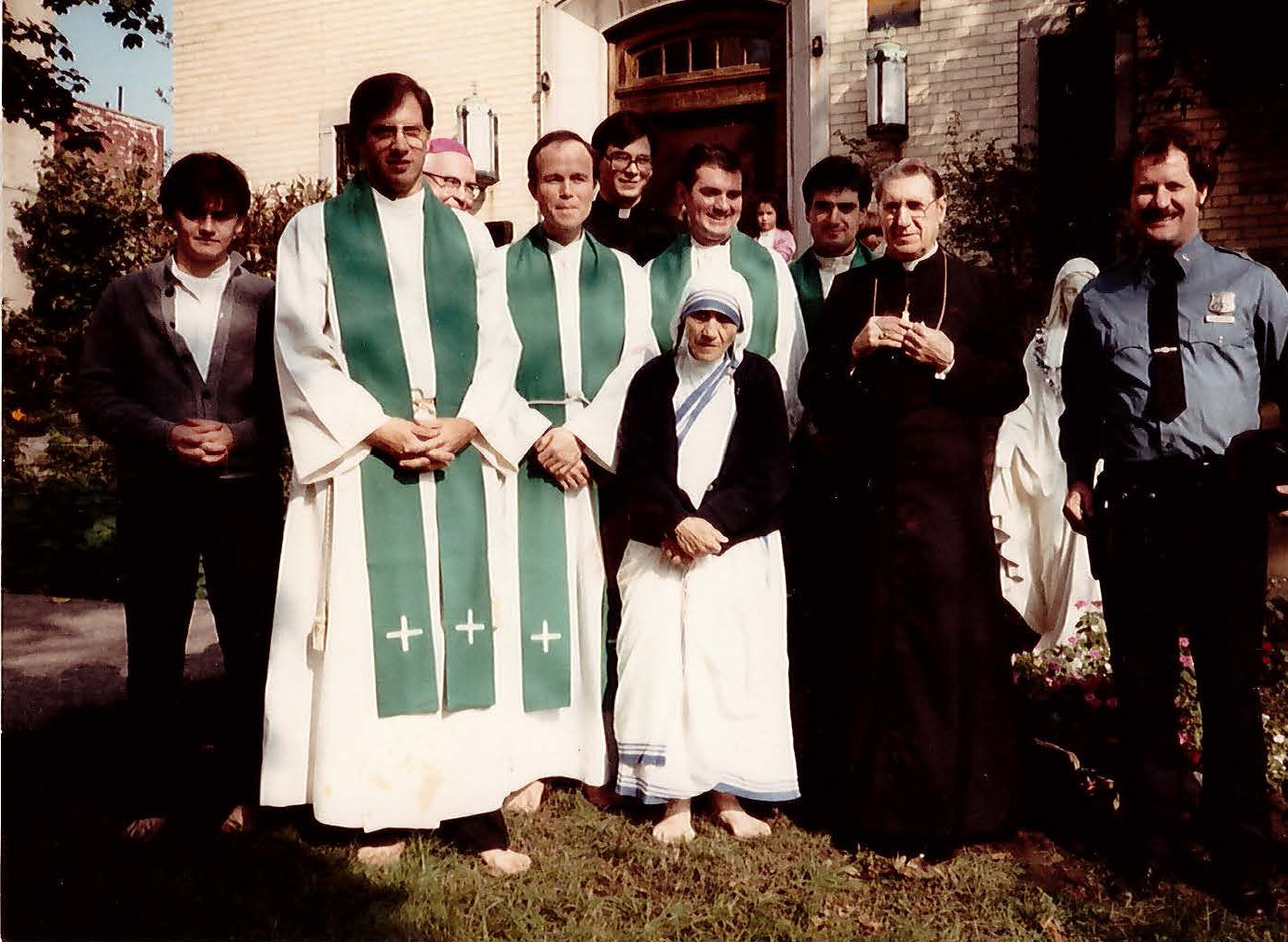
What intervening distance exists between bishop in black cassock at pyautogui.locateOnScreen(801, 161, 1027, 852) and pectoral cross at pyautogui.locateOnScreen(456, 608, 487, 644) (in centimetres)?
123

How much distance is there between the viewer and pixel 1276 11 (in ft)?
28.0

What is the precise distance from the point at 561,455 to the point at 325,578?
3.01 feet

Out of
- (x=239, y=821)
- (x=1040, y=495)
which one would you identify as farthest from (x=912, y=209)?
(x=239, y=821)

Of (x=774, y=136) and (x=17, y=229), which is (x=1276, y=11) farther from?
(x=17, y=229)

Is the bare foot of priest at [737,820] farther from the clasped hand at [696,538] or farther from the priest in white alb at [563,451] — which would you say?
the clasped hand at [696,538]

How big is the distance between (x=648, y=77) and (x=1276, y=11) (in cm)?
534

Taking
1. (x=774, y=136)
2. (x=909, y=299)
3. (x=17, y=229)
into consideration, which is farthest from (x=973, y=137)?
(x=17, y=229)

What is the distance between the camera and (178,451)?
3688 mm

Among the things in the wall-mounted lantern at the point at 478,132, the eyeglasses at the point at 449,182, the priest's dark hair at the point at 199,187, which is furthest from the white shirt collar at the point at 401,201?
the wall-mounted lantern at the point at 478,132

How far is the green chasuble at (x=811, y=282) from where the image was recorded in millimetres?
4844

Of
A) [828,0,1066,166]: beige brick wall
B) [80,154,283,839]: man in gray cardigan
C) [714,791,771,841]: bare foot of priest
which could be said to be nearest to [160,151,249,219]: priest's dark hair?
[80,154,283,839]: man in gray cardigan

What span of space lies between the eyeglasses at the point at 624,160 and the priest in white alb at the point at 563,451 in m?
0.68

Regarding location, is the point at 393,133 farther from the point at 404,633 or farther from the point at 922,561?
the point at 922,561

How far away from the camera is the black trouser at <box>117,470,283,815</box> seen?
12.4ft
